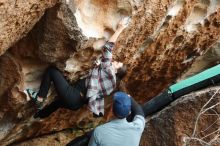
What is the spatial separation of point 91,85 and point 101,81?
13 centimetres

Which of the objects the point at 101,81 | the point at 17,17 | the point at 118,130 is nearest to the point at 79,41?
the point at 101,81

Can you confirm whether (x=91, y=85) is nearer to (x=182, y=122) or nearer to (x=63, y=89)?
(x=63, y=89)

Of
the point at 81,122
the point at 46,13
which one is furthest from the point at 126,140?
the point at 81,122

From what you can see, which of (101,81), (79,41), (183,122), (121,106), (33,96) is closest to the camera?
(121,106)

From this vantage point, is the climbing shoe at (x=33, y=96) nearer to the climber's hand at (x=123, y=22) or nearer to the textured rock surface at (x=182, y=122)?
the climber's hand at (x=123, y=22)

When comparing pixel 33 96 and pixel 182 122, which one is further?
pixel 182 122

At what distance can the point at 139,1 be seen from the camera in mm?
5844

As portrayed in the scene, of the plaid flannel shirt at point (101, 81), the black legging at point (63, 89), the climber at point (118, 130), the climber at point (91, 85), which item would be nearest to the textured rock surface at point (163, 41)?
the climber at point (91, 85)

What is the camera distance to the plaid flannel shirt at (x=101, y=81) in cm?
565

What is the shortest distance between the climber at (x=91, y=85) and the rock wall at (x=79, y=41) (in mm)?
115

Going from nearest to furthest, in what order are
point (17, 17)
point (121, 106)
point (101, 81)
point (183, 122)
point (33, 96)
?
point (17, 17) < point (121, 106) < point (101, 81) < point (33, 96) < point (183, 122)

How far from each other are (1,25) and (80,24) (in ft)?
3.31

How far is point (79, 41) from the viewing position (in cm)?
559

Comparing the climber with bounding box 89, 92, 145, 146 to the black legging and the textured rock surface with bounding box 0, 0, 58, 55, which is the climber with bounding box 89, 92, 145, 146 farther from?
the textured rock surface with bounding box 0, 0, 58, 55
